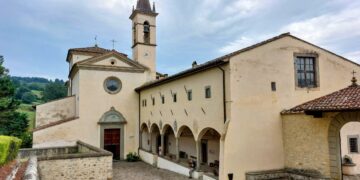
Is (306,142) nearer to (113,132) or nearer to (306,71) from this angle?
(306,71)

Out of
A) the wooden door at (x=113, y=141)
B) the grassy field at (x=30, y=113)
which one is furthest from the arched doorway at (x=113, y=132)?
the grassy field at (x=30, y=113)

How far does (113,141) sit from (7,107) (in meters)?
14.8

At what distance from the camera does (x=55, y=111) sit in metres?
23.3

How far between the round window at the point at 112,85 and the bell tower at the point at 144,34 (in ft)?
9.60

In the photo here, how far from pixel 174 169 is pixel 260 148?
20.8 ft

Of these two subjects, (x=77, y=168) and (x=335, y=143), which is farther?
(x=77, y=168)

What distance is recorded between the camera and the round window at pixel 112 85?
2258 cm

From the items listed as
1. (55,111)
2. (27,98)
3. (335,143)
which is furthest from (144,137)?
(27,98)

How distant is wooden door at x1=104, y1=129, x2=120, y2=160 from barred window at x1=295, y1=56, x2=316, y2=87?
15.1 meters

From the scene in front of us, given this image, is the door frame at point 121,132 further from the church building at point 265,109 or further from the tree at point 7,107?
the tree at point 7,107

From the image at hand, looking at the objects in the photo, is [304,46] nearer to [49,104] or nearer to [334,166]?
[334,166]

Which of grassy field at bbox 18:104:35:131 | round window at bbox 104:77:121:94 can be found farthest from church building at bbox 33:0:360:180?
grassy field at bbox 18:104:35:131

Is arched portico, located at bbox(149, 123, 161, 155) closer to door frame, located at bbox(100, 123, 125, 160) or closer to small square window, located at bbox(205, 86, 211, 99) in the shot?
door frame, located at bbox(100, 123, 125, 160)

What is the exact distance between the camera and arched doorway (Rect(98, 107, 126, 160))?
2214cm
